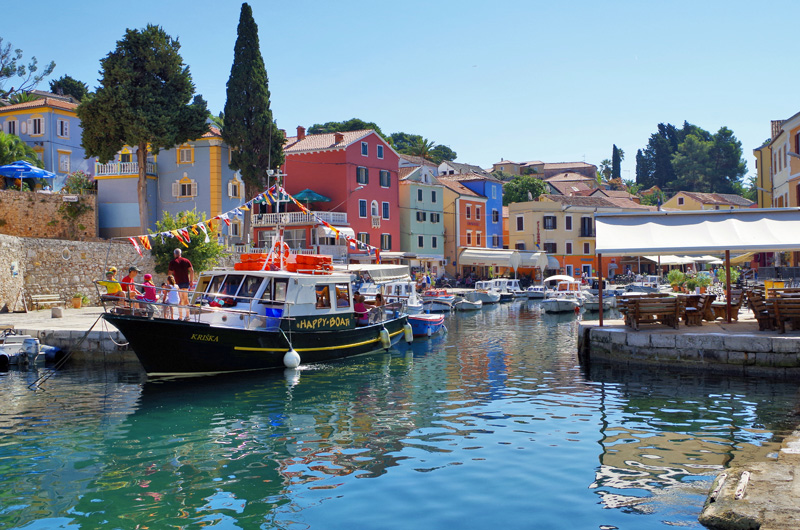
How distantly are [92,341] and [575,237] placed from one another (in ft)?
196

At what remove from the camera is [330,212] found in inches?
1972

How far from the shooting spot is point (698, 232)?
1852 centimetres

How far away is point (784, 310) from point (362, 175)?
40633 millimetres

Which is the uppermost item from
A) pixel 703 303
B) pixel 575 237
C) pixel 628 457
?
pixel 575 237

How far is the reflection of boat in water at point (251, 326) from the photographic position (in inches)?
639

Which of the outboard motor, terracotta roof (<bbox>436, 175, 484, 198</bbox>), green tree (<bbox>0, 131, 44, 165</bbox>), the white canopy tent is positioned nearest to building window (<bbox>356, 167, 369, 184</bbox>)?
terracotta roof (<bbox>436, 175, 484, 198</bbox>)

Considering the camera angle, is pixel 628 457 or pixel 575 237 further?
pixel 575 237

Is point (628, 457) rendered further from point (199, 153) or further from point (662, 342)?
point (199, 153)

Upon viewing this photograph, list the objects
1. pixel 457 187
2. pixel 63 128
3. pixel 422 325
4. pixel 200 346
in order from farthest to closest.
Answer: pixel 457 187
pixel 63 128
pixel 422 325
pixel 200 346

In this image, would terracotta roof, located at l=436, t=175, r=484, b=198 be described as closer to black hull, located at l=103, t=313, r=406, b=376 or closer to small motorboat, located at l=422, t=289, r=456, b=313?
small motorboat, located at l=422, t=289, r=456, b=313

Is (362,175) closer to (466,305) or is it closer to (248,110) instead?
(248,110)

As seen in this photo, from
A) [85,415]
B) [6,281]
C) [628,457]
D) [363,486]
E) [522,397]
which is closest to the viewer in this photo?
[363,486]

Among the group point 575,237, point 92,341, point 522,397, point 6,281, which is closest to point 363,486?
point 522,397

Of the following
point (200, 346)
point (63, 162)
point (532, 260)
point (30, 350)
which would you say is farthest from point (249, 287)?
point (532, 260)
